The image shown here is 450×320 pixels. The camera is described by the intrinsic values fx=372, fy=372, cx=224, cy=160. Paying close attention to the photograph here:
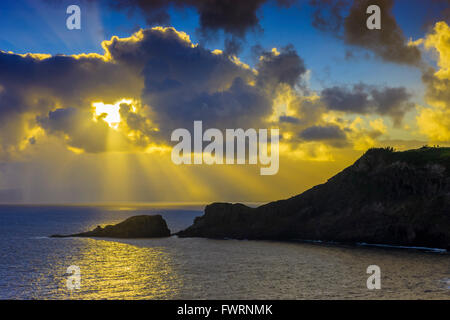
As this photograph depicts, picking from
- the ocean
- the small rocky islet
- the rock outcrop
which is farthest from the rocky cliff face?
the rock outcrop

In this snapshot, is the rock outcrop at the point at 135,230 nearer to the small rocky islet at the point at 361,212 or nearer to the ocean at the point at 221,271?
the small rocky islet at the point at 361,212

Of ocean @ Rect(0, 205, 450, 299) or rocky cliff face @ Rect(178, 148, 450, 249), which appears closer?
ocean @ Rect(0, 205, 450, 299)

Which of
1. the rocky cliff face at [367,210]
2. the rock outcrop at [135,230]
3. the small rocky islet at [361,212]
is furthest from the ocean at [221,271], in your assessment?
the rock outcrop at [135,230]

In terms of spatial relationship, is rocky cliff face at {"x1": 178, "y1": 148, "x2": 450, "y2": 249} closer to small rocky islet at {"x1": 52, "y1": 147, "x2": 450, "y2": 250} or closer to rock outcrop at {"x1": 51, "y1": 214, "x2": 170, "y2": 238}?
small rocky islet at {"x1": 52, "y1": 147, "x2": 450, "y2": 250}

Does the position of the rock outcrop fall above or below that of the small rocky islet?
below

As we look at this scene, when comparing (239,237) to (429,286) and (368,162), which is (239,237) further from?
(429,286)

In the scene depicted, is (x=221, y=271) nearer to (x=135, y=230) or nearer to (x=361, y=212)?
(x=361, y=212)
